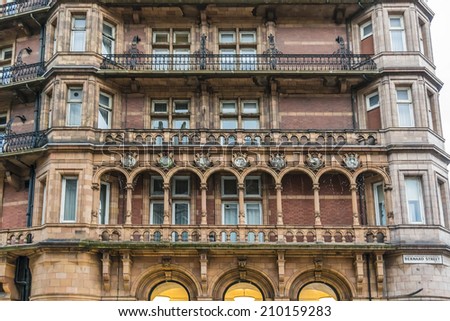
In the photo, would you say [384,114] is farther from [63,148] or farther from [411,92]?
[63,148]

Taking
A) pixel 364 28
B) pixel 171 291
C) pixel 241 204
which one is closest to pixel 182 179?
pixel 241 204

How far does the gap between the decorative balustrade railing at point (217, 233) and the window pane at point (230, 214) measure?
1238 mm

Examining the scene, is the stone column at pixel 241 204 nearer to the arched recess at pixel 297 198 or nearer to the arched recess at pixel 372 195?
the arched recess at pixel 297 198

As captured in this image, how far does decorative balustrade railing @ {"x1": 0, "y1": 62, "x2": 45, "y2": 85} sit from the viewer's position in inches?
974

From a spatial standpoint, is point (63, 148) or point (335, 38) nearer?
point (63, 148)

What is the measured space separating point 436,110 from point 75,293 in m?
15.3

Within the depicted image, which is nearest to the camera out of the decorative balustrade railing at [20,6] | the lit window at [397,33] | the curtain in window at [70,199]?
the curtain in window at [70,199]

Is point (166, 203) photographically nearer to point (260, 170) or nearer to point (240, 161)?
point (240, 161)

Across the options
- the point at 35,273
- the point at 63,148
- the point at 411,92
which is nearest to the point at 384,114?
the point at 411,92

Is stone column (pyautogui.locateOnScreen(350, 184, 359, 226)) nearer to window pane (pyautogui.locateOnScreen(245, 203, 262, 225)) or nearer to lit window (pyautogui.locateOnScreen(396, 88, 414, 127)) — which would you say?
lit window (pyautogui.locateOnScreen(396, 88, 414, 127))

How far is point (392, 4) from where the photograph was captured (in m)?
24.4

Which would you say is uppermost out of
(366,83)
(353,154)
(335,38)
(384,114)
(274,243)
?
(335,38)

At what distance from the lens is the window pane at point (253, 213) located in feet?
75.4

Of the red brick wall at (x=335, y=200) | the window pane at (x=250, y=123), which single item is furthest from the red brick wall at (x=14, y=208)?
the red brick wall at (x=335, y=200)
